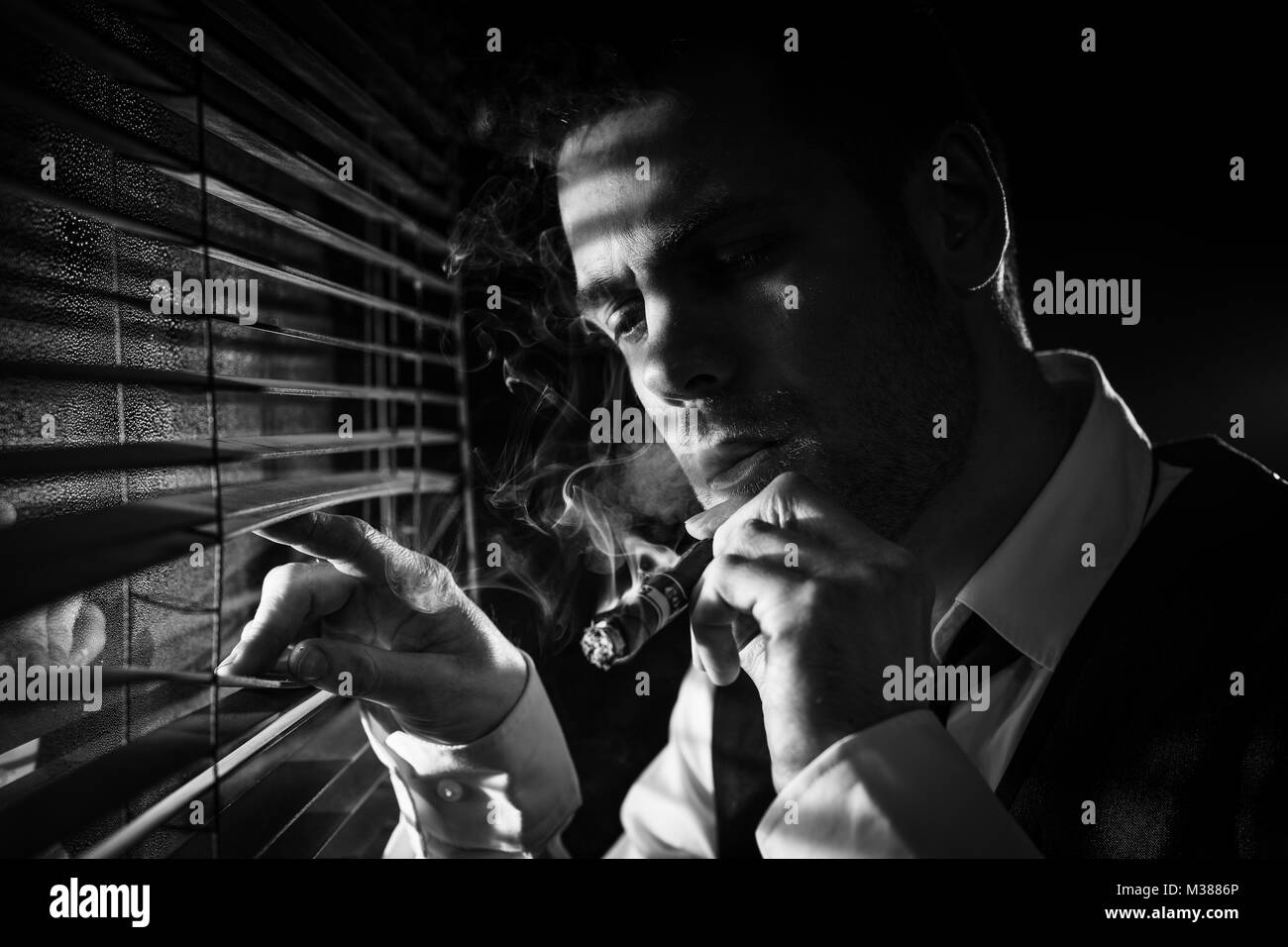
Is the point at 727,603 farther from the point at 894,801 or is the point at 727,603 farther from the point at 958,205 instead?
the point at 958,205

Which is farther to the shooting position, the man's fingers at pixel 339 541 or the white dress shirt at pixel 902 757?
the man's fingers at pixel 339 541

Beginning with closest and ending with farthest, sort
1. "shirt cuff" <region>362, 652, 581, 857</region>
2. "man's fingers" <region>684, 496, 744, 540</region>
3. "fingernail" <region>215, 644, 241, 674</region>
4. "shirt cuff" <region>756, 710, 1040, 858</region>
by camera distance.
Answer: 1. "shirt cuff" <region>756, 710, 1040, 858</region>
2. "fingernail" <region>215, 644, 241, 674</region>
3. "man's fingers" <region>684, 496, 744, 540</region>
4. "shirt cuff" <region>362, 652, 581, 857</region>

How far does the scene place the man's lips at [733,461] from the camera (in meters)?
1.06

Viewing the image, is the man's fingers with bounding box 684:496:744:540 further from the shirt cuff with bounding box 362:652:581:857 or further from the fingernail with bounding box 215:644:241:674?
the fingernail with bounding box 215:644:241:674

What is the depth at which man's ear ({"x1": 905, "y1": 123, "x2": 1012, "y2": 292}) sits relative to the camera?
43.2 inches

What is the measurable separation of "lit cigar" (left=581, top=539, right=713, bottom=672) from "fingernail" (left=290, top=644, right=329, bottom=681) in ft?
1.08

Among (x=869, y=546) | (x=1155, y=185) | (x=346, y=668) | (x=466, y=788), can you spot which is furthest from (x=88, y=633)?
(x=1155, y=185)

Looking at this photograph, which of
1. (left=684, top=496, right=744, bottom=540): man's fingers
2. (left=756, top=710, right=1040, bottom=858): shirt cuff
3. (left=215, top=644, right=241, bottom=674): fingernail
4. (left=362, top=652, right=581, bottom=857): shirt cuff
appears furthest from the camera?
(left=362, top=652, right=581, bottom=857): shirt cuff

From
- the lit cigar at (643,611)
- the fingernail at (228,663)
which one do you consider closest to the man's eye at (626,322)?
the lit cigar at (643,611)

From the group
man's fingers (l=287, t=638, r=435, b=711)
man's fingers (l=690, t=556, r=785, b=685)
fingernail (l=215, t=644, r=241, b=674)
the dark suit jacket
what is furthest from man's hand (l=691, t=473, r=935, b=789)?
fingernail (l=215, t=644, r=241, b=674)

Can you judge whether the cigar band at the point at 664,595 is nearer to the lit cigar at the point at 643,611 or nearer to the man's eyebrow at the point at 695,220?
the lit cigar at the point at 643,611

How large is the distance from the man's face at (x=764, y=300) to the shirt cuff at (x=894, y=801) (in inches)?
14.7

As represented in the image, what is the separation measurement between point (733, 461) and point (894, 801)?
469mm

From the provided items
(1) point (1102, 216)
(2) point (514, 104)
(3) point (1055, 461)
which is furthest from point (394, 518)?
(1) point (1102, 216)
